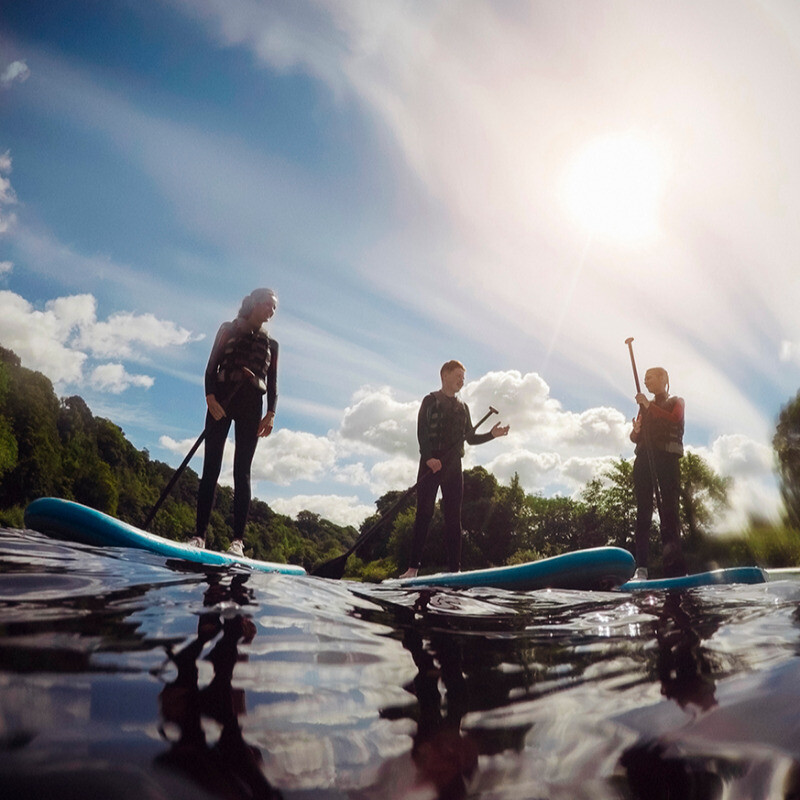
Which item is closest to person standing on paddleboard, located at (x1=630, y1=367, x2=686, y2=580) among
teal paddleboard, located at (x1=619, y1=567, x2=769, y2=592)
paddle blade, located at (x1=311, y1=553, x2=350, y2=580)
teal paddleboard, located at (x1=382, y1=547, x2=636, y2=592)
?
teal paddleboard, located at (x1=619, y1=567, x2=769, y2=592)

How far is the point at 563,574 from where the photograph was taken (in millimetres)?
3734

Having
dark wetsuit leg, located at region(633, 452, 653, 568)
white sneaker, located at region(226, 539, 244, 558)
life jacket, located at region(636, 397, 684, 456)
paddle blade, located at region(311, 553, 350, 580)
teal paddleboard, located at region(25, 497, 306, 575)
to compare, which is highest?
life jacket, located at region(636, 397, 684, 456)

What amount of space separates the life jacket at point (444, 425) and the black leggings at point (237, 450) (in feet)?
5.42

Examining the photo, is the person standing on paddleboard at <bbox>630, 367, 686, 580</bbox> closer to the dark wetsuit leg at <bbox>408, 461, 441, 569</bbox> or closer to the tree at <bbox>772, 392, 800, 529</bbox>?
the dark wetsuit leg at <bbox>408, 461, 441, 569</bbox>

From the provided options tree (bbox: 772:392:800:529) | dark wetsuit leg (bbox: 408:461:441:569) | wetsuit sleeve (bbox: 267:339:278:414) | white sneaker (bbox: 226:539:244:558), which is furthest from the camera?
tree (bbox: 772:392:800:529)

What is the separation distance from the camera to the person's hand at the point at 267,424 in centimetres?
490

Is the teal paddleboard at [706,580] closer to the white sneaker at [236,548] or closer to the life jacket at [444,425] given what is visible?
the life jacket at [444,425]

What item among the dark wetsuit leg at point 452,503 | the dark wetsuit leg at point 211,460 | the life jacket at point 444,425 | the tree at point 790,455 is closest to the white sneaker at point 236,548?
the dark wetsuit leg at point 211,460

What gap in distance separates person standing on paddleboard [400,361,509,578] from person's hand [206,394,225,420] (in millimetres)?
1883

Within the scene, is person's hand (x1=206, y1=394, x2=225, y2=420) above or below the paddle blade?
above

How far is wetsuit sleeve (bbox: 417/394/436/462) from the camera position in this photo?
5.37 m

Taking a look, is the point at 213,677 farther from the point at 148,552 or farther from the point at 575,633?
the point at 148,552

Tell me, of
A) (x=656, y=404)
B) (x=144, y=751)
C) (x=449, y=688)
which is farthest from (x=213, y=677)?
(x=656, y=404)

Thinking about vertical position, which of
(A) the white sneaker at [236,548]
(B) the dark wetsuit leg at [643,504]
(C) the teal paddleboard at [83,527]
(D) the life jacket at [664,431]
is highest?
(D) the life jacket at [664,431]
